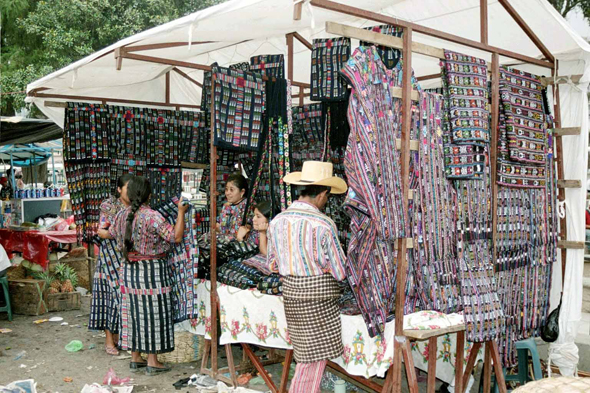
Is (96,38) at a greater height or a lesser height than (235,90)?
greater

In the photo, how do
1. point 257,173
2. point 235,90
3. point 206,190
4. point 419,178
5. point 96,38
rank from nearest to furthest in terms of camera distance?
point 419,178, point 235,90, point 257,173, point 206,190, point 96,38

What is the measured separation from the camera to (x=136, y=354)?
5.30 meters

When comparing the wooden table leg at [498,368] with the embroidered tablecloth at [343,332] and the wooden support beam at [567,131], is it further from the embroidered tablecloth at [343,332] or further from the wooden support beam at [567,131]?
the wooden support beam at [567,131]

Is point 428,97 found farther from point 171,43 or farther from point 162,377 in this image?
point 162,377

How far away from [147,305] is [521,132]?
3430 millimetres

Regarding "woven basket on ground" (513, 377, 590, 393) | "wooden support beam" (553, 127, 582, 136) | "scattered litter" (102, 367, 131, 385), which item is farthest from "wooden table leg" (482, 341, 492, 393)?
"scattered litter" (102, 367, 131, 385)

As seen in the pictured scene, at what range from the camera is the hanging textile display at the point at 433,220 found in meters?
3.68

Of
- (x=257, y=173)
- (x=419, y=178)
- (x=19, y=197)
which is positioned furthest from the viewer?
(x=19, y=197)

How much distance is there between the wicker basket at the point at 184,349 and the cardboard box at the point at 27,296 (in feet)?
9.32

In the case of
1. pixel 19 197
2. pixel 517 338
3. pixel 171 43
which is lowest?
pixel 517 338

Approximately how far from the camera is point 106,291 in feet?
19.6

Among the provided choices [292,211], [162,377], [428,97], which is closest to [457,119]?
[428,97]

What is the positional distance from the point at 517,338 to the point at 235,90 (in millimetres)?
2917

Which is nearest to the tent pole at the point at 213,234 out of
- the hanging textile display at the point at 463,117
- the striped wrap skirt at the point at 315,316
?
the striped wrap skirt at the point at 315,316
